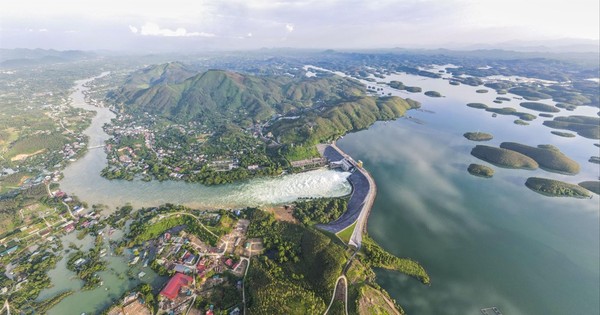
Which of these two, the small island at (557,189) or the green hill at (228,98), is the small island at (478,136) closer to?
the small island at (557,189)

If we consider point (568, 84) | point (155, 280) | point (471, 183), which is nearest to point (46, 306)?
point (155, 280)

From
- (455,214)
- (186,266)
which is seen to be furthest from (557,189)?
(186,266)

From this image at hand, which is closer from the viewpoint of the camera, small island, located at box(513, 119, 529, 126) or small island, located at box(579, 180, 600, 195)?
small island, located at box(579, 180, 600, 195)

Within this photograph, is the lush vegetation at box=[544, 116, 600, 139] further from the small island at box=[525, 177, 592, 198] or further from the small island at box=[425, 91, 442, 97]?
the small island at box=[425, 91, 442, 97]

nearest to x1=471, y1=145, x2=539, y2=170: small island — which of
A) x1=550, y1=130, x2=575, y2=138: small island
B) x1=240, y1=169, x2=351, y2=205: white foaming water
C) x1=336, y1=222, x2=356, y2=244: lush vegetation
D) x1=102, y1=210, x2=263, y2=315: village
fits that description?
x1=550, y1=130, x2=575, y2=138: small island

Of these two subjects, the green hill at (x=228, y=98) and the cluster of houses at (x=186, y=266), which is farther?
the green hill at (x=228, y=98)

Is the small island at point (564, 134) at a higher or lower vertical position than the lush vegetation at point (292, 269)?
higher

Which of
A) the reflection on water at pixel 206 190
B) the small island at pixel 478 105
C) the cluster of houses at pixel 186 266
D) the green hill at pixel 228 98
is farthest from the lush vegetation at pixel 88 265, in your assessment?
the small island at pixel 478 105
